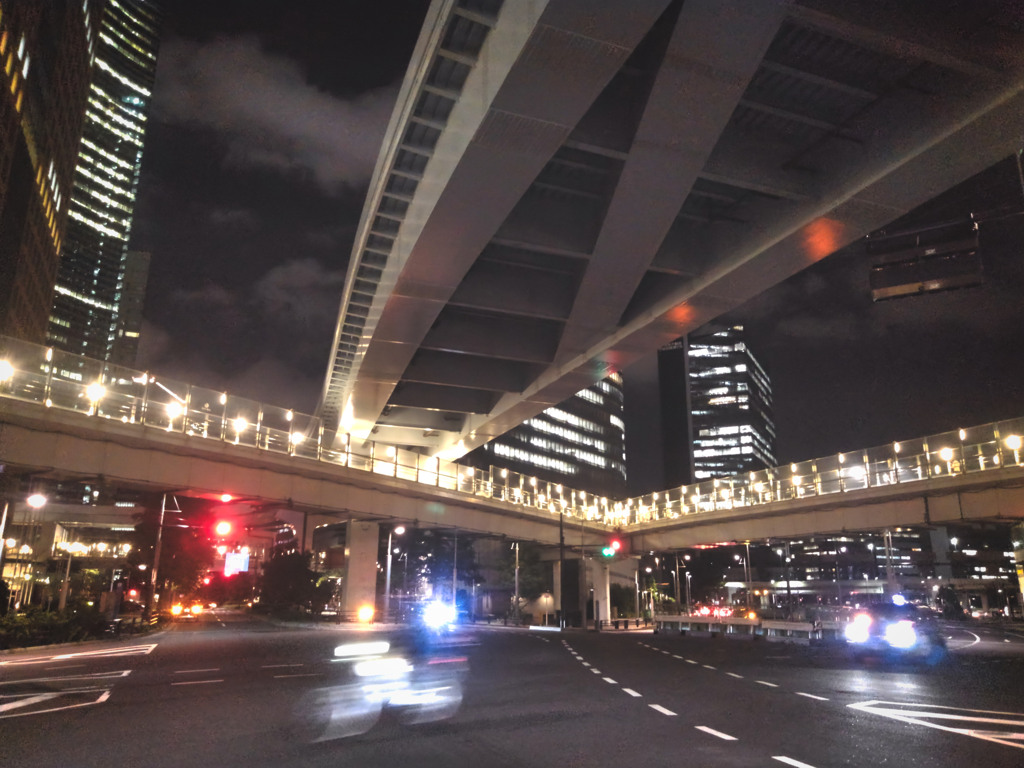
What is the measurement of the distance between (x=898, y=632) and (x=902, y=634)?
12cm

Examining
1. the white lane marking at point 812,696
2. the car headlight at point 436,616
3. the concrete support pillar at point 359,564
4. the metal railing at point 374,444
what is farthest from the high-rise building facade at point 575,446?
the white lane marking at point 812,696

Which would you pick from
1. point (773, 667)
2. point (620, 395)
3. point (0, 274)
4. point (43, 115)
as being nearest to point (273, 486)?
point (773, 667)

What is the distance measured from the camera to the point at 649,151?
1667 centimetres

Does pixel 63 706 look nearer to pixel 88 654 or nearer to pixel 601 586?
pixel 88 654

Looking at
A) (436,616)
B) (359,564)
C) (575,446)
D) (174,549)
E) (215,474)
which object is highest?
(575,446)

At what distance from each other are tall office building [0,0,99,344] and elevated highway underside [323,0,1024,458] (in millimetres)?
65888

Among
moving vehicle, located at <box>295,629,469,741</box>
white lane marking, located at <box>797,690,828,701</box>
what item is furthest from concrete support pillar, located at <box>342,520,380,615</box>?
white lane marking, located at <box>797,690,828,701</box>

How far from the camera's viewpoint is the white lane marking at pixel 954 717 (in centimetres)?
930

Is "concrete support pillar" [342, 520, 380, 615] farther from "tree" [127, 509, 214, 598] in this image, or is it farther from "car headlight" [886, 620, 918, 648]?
"car headlight" [886, 620, 918, 648]

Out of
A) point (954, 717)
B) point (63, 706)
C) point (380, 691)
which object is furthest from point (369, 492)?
point (954, 717)

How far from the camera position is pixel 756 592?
12219 cm

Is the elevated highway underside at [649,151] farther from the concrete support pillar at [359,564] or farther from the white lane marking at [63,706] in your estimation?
the concrete support pillar at [359,564]

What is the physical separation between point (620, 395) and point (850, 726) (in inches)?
6547

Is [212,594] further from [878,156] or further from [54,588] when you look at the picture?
[878,156]
